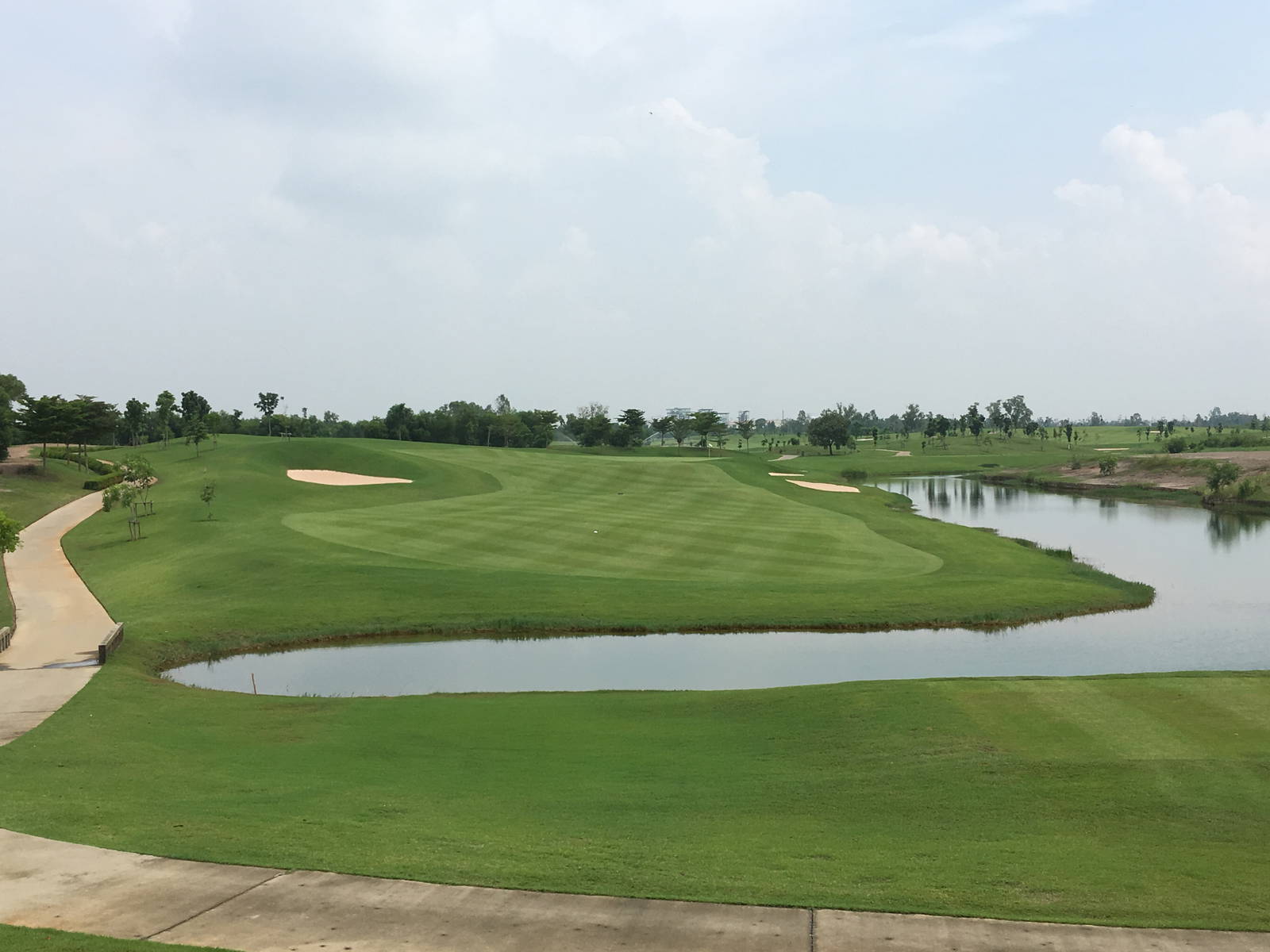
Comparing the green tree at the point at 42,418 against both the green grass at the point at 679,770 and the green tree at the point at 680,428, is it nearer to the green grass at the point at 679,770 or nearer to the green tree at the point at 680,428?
the green grass at the point at 679,770

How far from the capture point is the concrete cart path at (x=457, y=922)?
9.70m

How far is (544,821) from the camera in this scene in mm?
14312

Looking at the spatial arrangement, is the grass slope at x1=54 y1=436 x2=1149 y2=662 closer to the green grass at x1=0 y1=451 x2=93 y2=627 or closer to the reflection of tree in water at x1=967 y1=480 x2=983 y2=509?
the green grass at x1=0 y1=451 x2=93 y2=627

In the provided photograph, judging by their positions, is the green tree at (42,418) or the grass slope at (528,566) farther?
the green tree at (42,418)

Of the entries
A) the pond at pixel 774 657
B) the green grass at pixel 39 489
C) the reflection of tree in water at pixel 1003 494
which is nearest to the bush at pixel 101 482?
the green grass at pixel 39 489

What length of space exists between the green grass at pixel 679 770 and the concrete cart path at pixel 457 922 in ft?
1.38

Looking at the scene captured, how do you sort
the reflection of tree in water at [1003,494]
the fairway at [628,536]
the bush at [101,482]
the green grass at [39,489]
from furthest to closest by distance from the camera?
the reflection of tree in water at [1003,494] → the bush at [101,482] → the green grass at [39,489] → the fairway at [628,536]

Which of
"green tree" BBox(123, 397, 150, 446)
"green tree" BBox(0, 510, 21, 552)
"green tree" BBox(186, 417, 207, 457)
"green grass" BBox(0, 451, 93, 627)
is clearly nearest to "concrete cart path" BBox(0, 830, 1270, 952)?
"green tree" BBox(0, 510, 21, 552)

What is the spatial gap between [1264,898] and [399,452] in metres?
83.6

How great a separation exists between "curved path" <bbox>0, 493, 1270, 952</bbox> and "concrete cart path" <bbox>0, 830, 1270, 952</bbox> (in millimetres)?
19

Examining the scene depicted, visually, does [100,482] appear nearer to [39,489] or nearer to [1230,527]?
[39,489]

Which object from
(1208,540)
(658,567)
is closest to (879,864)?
(658,567)

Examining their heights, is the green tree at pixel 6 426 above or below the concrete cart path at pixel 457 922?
above

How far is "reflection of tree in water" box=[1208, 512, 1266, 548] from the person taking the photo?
6383cm
